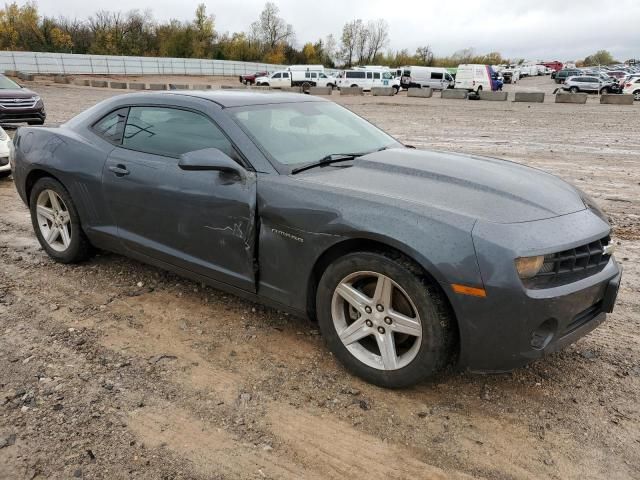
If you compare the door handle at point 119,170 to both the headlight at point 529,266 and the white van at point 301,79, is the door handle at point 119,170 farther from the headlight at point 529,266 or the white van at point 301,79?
the white van at point 301,79

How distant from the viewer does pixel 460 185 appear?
3.00 m

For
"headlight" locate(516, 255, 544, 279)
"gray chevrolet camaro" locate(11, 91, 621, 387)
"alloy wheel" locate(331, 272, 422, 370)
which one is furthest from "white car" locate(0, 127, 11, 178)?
"headlight" locate(516, 255, 544, 279)

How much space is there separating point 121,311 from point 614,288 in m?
3.21

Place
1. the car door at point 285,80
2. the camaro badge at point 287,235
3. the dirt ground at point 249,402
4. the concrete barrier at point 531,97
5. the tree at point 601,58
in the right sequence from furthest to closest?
the tree at point 601,58
the car door at point 285,80
the concrete barrier at point 531,97
the camaro badge at point 287,235
the dirt ground at point 249,402

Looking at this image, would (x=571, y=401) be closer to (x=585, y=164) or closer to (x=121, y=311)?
(x=121, y=311)

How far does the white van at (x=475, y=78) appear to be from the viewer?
Result: 43.2 meters

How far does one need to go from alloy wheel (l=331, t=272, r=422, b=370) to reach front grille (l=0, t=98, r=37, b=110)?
46.9 feet

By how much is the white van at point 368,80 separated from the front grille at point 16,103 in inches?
1283

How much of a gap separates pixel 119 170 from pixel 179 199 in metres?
0.70

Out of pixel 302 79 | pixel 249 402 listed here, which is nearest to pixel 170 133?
pixel 249 402

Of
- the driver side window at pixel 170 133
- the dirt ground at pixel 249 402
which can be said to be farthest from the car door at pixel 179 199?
the dirt ground at pixel 249 402

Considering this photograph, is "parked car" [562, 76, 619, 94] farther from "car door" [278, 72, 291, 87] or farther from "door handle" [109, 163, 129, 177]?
"door handle" [109, 163, 129, 177]

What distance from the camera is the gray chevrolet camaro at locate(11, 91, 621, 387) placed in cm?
251

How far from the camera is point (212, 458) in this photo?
2393mm
